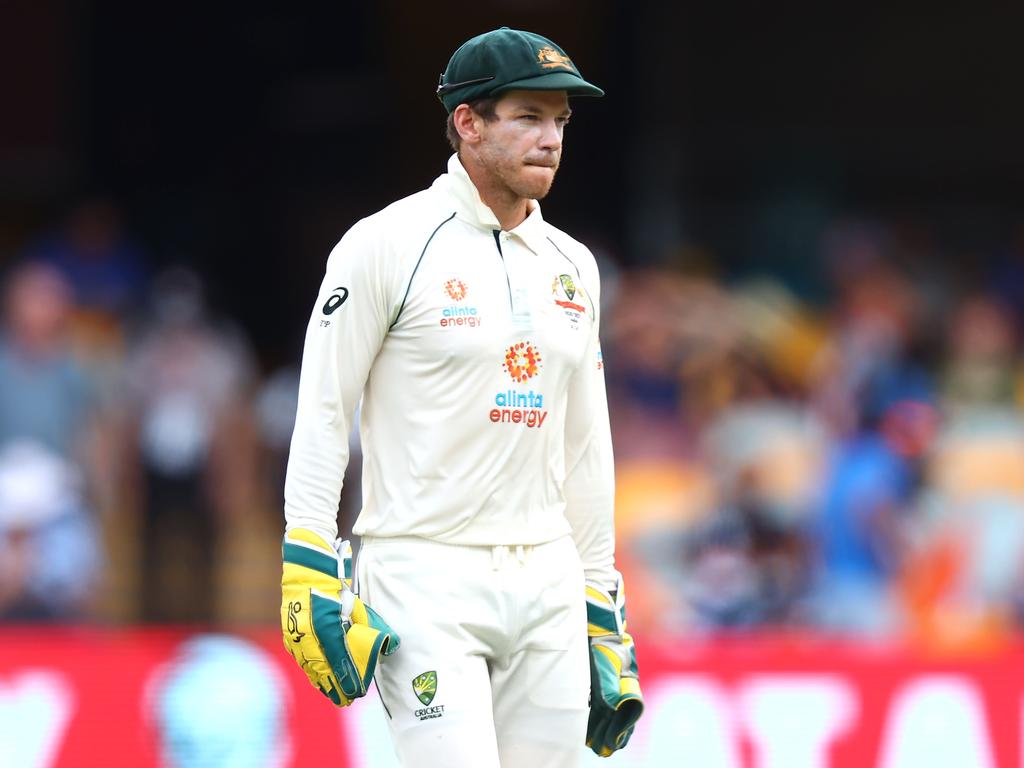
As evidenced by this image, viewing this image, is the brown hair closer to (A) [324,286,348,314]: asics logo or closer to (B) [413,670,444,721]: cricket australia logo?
(A) [324,286,348,314]: asics logo

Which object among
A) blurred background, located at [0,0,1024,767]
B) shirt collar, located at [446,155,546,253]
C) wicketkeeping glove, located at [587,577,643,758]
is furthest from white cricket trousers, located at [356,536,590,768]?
blurred background, located at [0,0,1024,767]

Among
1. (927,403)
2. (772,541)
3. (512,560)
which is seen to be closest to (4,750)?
(512,560)

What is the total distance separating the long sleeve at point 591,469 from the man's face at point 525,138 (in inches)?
14.7

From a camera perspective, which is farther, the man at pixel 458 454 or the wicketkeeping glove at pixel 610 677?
the wicketkeeping glove at pixel 610 677

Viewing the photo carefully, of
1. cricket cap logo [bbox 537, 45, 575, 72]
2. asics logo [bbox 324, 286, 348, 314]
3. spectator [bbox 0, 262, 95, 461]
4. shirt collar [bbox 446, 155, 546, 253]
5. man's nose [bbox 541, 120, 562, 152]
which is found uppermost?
cricket cap logo [bbox 537, 45, 575, 72]

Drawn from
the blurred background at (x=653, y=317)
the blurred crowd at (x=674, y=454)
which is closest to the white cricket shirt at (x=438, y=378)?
the blurred background at (x=653, y=317)

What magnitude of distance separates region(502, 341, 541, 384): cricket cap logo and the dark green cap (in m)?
0.52

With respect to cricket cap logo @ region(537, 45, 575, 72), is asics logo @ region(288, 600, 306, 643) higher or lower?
lower

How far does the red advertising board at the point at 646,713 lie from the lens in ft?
20.8

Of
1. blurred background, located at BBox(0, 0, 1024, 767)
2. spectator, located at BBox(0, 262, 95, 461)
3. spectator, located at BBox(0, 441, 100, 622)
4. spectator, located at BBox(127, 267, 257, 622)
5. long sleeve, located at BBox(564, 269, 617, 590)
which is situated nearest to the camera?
long sleeve, located at BBox(564, 269, 617, 590)

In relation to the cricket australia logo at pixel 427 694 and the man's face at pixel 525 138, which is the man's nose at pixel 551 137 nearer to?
the man's face at pixel 525 138

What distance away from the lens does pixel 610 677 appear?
3932 mm

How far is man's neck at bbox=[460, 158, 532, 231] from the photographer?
377 centimetres

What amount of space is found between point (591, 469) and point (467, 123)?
0.81m
